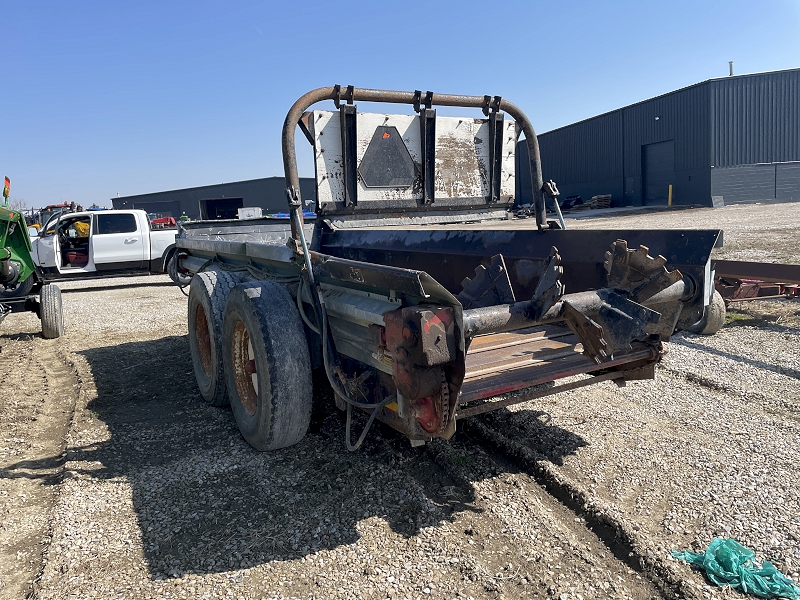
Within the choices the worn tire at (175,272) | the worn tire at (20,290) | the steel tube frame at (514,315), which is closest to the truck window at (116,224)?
the worn tire at (20,290)

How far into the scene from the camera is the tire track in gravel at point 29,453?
2.61 metres

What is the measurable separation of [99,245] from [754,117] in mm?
26130

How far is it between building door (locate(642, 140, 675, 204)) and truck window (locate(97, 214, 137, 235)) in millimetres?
24193

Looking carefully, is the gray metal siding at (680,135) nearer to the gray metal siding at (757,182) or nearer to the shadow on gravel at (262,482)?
the gray metal siding at (757,182)

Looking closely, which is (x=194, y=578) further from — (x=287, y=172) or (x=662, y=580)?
(x=287, y=172)

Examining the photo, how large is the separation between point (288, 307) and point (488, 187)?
217 centimetres

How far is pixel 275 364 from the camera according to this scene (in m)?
3.09

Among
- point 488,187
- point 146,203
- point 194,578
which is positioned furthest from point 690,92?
point 146,203

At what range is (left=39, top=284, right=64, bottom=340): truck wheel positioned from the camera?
7.31 meters

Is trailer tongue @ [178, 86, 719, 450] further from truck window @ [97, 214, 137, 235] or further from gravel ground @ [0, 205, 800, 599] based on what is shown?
truck window @ [97, 214, 137, 235]

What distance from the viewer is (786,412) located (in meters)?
3.77

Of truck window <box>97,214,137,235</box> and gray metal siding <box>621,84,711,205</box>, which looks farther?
gray metal siding <box>621,84,711,205</box>

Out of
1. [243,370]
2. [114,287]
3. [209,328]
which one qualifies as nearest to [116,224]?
[114,287]

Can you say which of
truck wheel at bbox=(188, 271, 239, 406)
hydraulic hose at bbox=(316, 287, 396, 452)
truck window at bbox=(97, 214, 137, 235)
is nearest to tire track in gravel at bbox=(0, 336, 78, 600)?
truck wheel at bbox=(188, 271, 239, 406)
